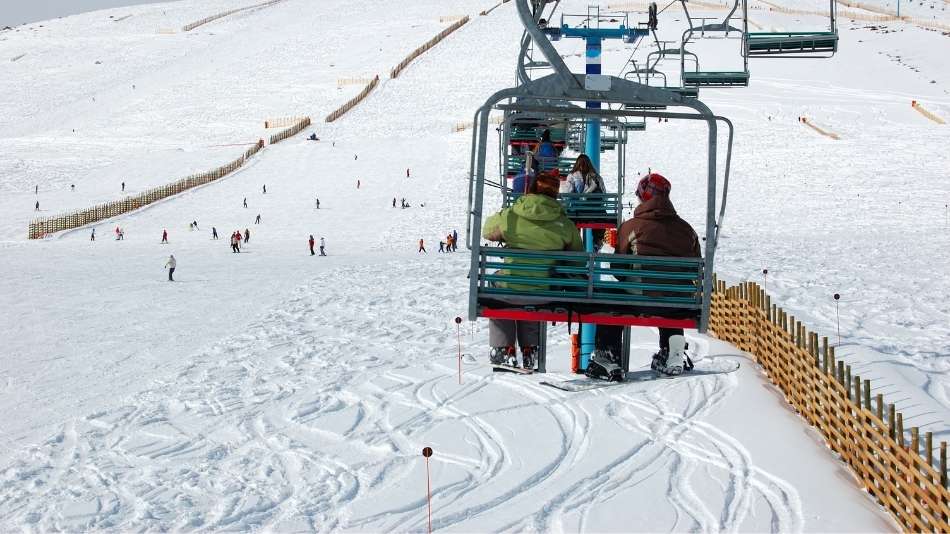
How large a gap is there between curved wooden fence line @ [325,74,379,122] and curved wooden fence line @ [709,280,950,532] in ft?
176

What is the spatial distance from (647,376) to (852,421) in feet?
12.5

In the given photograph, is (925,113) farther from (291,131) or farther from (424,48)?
(424,48)

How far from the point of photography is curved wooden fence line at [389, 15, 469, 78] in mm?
81875

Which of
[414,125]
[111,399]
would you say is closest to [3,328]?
[111,399]

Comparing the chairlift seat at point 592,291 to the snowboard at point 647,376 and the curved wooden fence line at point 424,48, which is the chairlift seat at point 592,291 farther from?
the curved wooden fence line at point 424,48

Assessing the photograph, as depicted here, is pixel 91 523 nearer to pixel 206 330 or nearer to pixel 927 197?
pixel 206 330

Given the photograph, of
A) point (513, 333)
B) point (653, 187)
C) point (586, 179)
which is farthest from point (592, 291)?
point (586, 179)

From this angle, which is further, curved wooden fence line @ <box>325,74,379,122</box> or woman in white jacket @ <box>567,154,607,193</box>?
curved wooden fence line @ <box>325,74,379,122</box>

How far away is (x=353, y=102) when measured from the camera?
70188mm

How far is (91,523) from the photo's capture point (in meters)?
8.92

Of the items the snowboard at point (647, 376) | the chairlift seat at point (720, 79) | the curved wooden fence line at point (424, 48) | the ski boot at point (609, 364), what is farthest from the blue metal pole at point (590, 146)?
the curved wooden fence line at point (424, 48)

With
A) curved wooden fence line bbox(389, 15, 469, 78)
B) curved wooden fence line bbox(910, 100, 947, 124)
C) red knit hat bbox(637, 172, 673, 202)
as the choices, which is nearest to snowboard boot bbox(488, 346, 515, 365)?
red knit hat bbox(637, 172, 673, 202)

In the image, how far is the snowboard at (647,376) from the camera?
39.6 ft

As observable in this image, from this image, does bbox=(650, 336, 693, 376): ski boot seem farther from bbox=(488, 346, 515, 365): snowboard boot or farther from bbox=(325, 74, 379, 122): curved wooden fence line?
bbox=(325, 74, 379, 122): curved wooden fence line
